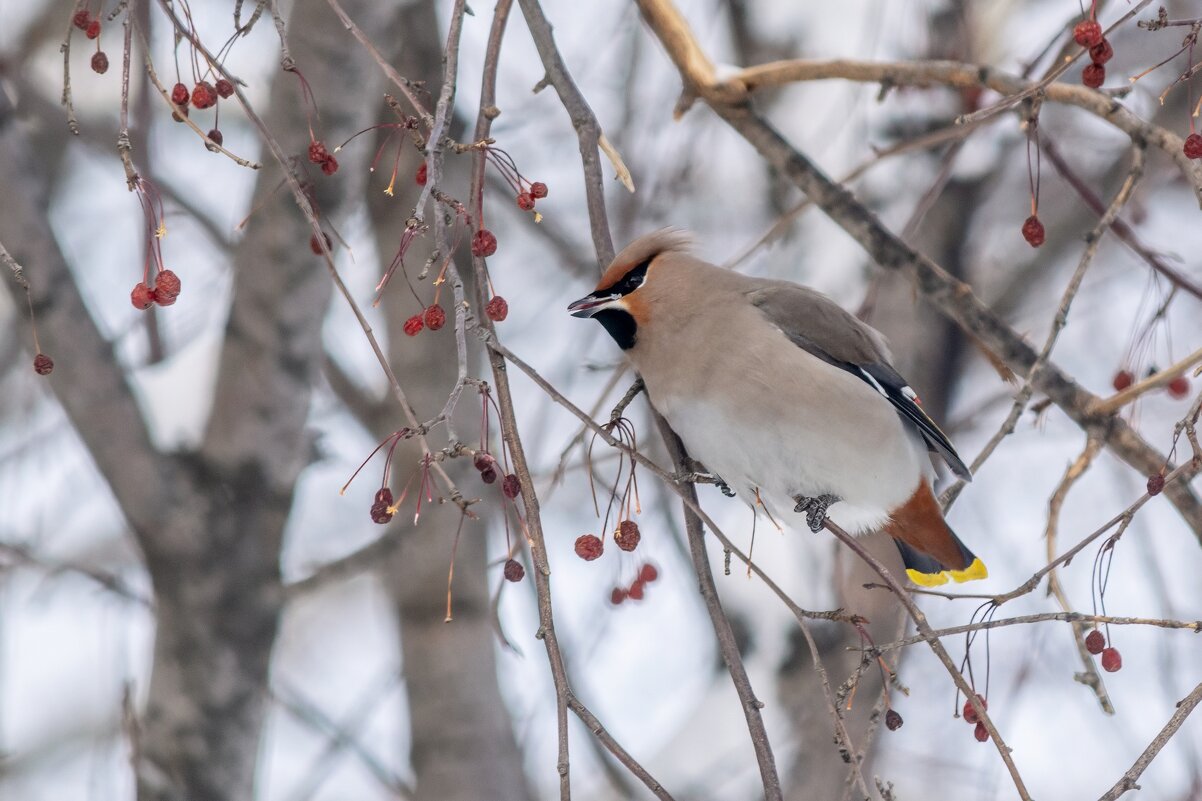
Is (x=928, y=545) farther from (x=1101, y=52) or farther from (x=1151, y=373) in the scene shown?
(x=1101, y=52)

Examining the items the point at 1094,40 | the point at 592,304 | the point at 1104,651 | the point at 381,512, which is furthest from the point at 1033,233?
the point at 381,512

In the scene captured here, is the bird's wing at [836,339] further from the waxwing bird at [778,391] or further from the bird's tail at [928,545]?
the bird's tail at [928,545]

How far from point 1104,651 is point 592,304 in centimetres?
141

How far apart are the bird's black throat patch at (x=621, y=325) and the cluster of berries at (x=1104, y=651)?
4.41 ft

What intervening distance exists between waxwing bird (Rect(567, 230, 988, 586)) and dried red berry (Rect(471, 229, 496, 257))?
782 mm

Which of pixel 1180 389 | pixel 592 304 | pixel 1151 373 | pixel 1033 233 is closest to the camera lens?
pixel 1033 233

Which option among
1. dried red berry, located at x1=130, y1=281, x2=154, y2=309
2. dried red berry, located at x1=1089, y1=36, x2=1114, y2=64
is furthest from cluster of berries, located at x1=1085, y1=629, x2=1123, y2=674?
dried red berry, located at x1=130, y1=281, x2=154, y2=309

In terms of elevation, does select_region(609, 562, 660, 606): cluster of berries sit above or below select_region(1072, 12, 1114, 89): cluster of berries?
below

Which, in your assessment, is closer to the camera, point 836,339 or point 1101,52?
point 1101,52

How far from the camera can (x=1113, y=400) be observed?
2.76 meters

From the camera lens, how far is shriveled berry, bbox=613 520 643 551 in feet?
8.29

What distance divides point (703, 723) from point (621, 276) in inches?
89.3

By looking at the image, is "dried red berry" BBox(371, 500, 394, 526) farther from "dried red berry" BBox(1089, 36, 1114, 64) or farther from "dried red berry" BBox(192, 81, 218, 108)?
"dried red berry" BBox(1089, 36, 1114, 64)

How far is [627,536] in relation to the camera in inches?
101
